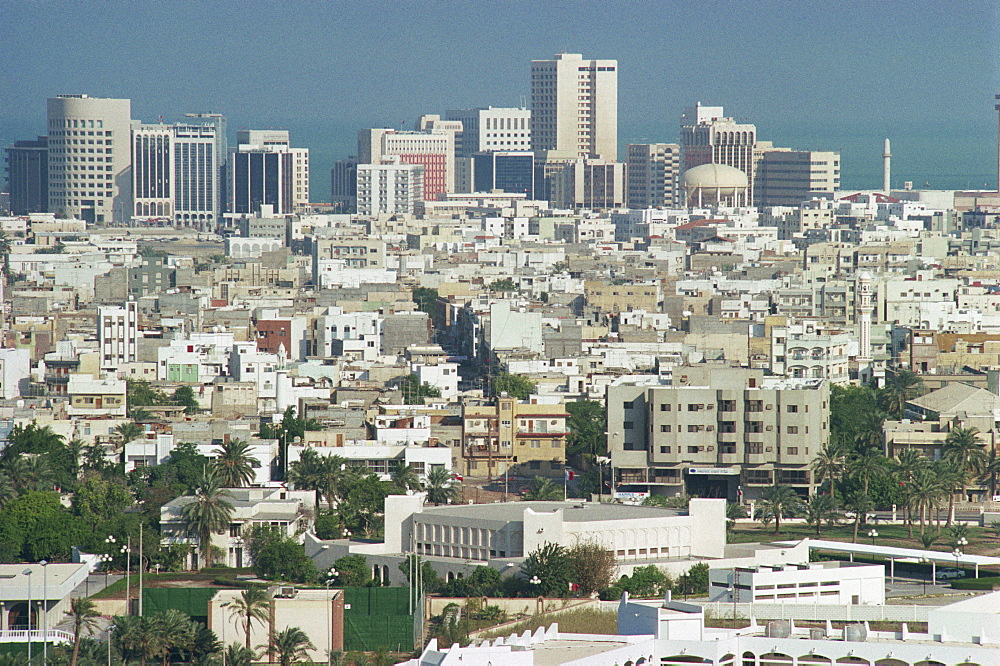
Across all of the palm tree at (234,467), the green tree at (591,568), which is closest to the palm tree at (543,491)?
the palm tree at (234,467)

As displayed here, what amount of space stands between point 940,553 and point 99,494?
11.0 m

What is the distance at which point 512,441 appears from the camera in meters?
36.9

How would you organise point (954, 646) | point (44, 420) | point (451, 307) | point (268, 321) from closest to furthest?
point (954, 646)
point (44, 420)
point (268, 321)
point (451, 307)

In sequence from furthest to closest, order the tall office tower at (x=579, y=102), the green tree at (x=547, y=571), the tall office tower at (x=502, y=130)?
the tall office tower at (x=502, y=130), the tall office tower at (x=579, y=102), the green tree at (x=547, y=571)

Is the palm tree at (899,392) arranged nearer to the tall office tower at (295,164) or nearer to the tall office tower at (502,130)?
the tall office tower at (295,164)

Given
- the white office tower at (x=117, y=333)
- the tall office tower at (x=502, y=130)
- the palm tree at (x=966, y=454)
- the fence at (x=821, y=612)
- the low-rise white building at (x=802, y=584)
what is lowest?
the fence at (x=821, y=612)

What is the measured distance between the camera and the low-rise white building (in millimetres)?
25172

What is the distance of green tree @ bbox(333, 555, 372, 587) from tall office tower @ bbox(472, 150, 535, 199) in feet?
349

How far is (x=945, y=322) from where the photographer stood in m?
54.1

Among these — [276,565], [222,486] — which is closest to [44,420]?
[222,486]

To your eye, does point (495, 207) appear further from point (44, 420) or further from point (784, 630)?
point (784, 630)

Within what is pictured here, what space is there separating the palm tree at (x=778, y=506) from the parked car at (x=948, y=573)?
137 inches

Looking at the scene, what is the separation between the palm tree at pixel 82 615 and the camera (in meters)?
24.3

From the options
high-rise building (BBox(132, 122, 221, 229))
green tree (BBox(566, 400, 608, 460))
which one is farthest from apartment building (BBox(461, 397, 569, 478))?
high-rise building (BBox(132, 122, 221, 229))
